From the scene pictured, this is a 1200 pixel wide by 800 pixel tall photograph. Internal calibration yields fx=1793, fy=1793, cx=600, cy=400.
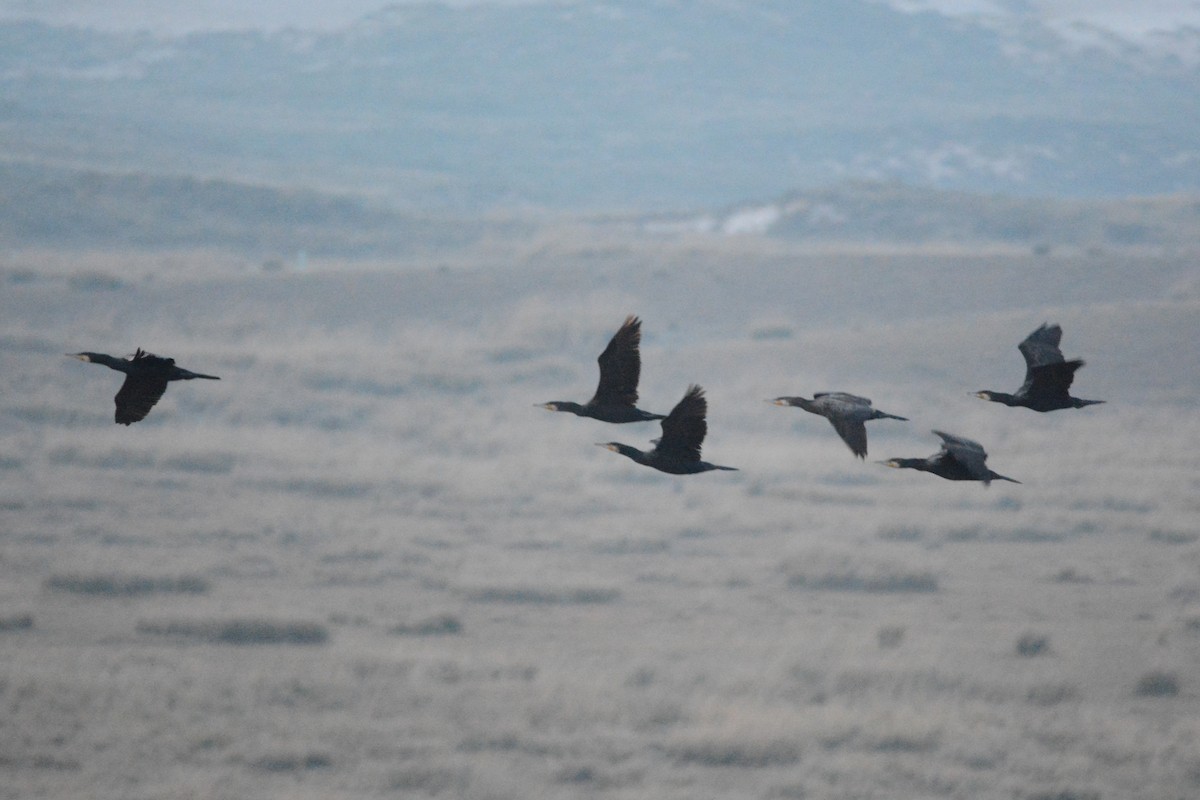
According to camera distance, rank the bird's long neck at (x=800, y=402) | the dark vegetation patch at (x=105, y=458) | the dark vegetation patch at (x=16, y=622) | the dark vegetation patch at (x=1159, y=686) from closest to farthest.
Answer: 1. the bird's long neck at (x=800, y=402)
2. the dark vegetation patch at (x=1159, y=686)
3. the dark vegetation patch at (x=16, y=622)
4. the dark vegetation patch at (x=105, y=458)

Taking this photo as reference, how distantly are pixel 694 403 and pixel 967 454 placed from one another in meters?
2.58

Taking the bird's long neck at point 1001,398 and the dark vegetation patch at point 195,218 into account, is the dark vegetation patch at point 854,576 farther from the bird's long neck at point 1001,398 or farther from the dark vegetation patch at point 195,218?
the dark vegetation patch at point 195,218

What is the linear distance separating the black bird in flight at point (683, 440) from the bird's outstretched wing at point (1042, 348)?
2.74 metres

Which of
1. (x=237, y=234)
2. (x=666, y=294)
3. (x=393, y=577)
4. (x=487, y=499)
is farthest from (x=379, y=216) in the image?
(x=393, y=577)

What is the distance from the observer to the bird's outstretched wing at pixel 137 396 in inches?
549

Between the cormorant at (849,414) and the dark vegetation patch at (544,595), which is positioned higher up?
the cormorant at (849,414)

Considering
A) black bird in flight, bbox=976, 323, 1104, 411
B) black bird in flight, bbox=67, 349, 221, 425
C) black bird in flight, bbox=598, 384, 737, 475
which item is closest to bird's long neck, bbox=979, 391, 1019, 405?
black bird in flight, bbox=976, 323, 1104, 411

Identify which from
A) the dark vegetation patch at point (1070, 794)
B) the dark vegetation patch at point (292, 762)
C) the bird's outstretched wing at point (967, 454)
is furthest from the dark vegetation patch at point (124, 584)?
the bird's outstretched wing at point (967, 454)

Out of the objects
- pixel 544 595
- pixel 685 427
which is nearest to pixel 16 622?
pixel 544 595

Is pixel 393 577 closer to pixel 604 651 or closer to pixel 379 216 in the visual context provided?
pixel 604 651

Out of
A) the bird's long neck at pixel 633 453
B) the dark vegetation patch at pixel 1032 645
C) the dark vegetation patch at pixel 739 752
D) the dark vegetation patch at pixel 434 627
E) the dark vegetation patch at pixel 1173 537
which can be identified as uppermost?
the bird's long neck at pixel 633 453

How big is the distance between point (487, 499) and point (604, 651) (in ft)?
71.8

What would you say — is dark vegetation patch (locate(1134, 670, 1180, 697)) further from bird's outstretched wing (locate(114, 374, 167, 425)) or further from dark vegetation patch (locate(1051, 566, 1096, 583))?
bird's outstretched wing (locate(114, 374, 167, 425))

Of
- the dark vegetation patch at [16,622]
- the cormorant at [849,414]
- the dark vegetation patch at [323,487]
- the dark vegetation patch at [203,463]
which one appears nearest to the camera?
the cormorant at [849,414]
